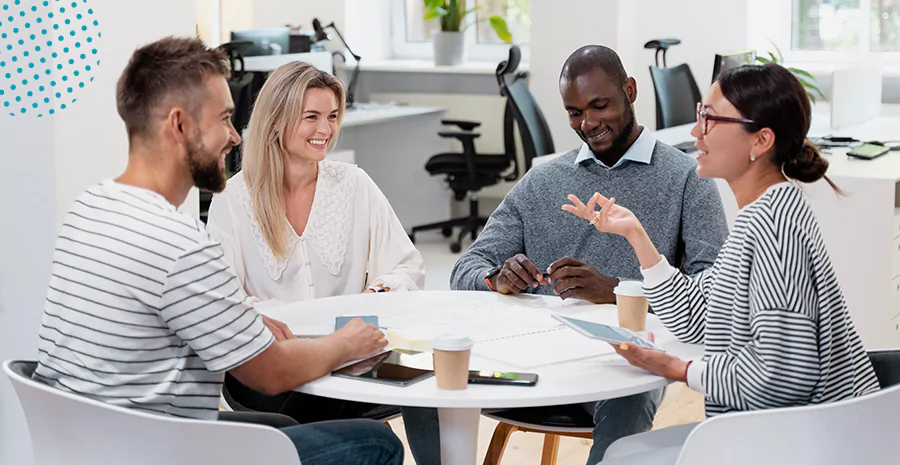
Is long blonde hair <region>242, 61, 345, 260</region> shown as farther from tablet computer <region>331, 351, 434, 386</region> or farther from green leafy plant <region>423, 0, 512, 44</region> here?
green leafy plant <region>423, 0, 512, 44</region>

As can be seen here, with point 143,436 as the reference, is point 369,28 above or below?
above

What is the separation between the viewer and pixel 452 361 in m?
1.66

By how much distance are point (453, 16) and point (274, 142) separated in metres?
4.38

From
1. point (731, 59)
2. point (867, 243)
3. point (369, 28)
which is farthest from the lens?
point (369, 28)

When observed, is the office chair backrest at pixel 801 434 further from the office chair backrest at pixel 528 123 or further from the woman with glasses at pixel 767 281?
the office chair backrest at pixel 528 123

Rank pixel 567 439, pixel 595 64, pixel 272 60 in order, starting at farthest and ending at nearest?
pixel 272 60
pixel 567 439
pixel 595 64

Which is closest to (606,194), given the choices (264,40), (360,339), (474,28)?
(360,339)

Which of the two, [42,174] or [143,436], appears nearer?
[143,436]

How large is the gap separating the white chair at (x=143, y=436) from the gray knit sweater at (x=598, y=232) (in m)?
1.00

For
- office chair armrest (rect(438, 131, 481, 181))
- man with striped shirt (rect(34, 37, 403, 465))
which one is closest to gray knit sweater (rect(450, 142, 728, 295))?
man with striped shirt (rect(34, 37, 403, 465))

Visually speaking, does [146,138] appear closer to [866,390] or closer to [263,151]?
[263,151]

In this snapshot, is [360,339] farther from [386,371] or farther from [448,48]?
[448,48]

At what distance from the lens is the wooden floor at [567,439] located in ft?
10.4

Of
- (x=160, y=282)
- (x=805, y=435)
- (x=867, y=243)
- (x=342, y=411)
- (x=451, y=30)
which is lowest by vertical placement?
(x=342, y=411)
